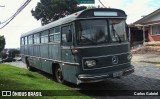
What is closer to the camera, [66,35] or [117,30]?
[117,30]

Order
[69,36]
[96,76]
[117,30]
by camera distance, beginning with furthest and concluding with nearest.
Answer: [117,30] < [69,36] < [96,76]

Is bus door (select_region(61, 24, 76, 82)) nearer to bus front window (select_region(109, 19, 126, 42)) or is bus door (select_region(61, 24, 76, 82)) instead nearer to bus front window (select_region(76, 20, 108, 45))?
A: bus front window (select_region(76, 20, 108, 45))

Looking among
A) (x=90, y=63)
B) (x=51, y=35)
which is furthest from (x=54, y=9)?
(x=90, y=63)

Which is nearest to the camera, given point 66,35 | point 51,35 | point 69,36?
point 69,36

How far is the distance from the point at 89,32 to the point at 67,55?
5.27 feet

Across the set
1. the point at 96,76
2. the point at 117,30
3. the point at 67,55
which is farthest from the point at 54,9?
the point at 96,76

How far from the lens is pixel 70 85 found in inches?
542

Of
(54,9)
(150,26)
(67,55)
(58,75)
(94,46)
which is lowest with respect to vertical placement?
(58,75)

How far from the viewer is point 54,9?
192ft

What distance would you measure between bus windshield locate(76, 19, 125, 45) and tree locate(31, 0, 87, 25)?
1831 inches

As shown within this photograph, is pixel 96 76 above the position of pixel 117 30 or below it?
below

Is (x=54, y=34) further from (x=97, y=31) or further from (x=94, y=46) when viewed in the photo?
(x=94, y=46)

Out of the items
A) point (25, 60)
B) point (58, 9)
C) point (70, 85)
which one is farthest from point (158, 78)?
point (58, 9)

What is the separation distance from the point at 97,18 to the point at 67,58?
207cm
